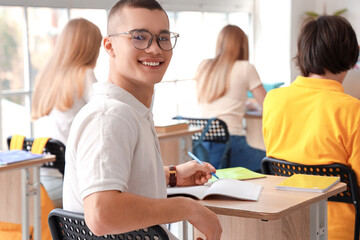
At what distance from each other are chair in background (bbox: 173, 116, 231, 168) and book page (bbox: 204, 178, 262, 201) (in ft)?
8.68

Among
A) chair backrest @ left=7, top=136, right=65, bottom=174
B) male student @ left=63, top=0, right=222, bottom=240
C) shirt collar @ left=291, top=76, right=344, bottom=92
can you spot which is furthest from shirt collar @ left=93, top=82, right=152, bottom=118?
chair backrest @ left=7, top=136, right=65, bottom=174

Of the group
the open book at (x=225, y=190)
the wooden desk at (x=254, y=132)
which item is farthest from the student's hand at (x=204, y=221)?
the wooden desk at (x=254, y=132)

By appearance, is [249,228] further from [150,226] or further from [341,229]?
[150,226]

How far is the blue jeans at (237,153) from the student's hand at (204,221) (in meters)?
3.21

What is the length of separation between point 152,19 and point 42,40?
2.90 m

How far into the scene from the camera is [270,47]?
674cm

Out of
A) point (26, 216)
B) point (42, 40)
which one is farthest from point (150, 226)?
point (42, 40)

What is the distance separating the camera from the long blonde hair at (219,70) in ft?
15.6

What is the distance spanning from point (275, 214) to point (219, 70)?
3286 millimetres

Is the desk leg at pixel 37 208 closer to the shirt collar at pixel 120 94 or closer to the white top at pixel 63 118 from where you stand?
the white top at pixel 63 118

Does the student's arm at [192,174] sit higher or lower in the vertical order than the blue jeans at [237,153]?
higher

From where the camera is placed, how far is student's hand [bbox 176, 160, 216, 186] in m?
1.86

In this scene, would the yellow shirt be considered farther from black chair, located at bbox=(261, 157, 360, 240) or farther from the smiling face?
the smiling face

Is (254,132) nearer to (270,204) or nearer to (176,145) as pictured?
(176,145)
